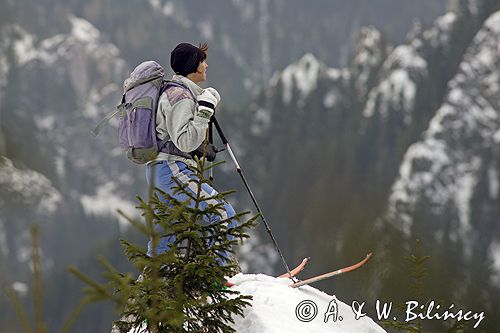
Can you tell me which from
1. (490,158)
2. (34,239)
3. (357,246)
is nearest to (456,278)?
(357,246)

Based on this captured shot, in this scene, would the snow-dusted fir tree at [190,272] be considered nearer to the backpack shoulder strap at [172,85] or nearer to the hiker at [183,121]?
the hiker at [183,121]

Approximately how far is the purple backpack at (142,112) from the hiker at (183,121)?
4.1 inches

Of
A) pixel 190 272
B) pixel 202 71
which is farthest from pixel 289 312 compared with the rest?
pixel 202 71

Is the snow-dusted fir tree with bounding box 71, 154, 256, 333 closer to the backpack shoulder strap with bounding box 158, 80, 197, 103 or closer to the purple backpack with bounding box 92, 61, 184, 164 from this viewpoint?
the purple backpack with bounding box 92, 61, 184, 164

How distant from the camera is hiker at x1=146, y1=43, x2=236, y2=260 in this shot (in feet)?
27.4

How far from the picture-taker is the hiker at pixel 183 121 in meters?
8.35

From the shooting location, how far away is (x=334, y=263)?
140m

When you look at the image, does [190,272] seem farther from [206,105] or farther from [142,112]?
[142,112]

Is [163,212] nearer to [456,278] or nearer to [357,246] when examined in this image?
[456,278]

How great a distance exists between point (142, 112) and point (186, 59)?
110cm

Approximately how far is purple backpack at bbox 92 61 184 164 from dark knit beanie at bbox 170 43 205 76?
403 mm

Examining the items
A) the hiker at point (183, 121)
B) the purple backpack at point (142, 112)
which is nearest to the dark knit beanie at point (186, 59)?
the hiker at point (183, 121)

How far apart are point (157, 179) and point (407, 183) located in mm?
189617

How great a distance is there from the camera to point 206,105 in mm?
8383
